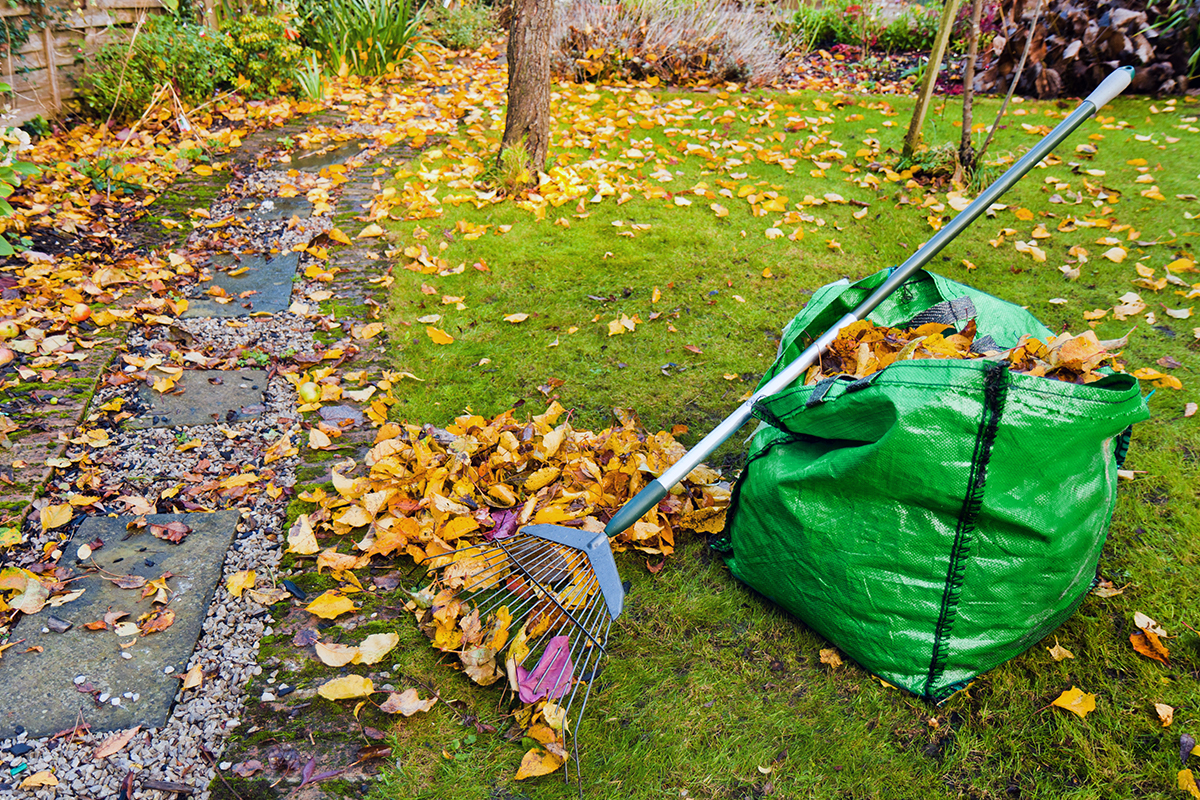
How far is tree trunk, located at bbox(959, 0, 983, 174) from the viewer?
3701 mm

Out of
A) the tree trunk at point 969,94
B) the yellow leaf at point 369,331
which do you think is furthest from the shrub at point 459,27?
the yellow leaf at point 369,331

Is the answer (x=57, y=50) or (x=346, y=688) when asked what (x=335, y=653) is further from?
(x=57, y=50)

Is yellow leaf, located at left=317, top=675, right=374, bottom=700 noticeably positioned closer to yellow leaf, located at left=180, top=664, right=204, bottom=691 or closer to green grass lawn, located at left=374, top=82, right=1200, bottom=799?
green grass lawn, located at left=374, top=82, right=1200, bottom=799

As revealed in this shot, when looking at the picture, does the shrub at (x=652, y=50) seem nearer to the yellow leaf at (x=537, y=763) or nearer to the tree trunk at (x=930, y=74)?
the tree trunk at (x=930, y=74)

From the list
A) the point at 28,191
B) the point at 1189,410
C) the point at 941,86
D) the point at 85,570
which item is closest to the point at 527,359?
the point at 85,570

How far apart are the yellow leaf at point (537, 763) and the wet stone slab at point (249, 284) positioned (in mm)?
2355

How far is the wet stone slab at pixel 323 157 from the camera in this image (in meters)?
4.42

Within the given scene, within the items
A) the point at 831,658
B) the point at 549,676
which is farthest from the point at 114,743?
the point at 831,658

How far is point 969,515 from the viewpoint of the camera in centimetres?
145

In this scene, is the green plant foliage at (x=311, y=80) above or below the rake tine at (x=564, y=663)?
above

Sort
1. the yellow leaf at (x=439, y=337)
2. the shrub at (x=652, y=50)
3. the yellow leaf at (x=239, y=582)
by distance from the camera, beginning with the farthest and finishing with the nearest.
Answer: the shrub at (x=652, y=50), the yellow leaf at (x=439, y=337), the yellow leaf at (x=239, y=582)

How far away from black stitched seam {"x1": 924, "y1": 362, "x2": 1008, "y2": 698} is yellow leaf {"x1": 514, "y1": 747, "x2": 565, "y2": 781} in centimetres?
87

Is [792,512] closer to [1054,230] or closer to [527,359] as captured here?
[527,359]

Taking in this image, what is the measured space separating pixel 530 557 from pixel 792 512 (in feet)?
2.24
